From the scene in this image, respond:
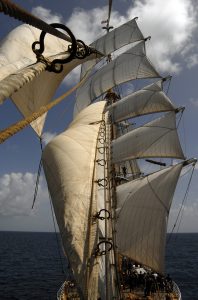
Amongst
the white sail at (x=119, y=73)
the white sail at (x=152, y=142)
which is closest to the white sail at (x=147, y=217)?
the white sail at (x=152, y=142)

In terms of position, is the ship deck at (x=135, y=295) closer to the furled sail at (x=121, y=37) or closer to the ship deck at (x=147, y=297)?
the ship deck at (x=147, y=297)

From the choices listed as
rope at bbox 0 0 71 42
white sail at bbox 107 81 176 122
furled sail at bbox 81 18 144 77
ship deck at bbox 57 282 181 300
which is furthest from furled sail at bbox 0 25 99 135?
furled sail at bbox 81 18 144 77

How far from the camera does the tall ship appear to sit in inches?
294

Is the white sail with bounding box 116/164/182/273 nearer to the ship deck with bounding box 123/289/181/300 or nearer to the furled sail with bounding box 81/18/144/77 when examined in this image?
the ship deck with bounding box 123/289/181/300

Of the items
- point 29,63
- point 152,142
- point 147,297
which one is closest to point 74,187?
point 29,63

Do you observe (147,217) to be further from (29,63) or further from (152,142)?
(29,63)

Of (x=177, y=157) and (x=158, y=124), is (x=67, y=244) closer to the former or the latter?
(x=177, y=157)

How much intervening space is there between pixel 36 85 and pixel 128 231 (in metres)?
15.5

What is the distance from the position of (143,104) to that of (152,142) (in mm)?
6060

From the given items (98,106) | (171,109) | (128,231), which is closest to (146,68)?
(171,109)

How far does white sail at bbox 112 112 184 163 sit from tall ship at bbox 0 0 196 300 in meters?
0.09

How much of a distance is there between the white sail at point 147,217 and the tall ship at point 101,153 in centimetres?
7

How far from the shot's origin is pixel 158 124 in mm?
32594

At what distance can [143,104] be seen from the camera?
35.7m
